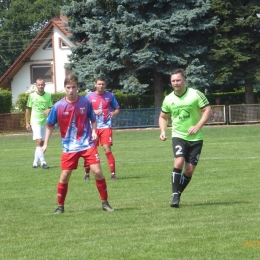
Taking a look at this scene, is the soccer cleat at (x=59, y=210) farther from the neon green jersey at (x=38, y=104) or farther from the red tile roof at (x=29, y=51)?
the red tile roof at (x=29, y=51)

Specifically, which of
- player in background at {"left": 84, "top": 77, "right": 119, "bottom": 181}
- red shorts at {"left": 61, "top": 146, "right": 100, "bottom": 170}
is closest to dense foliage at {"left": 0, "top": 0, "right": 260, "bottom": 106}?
player in background at {"left": 84, "top": 77, "right": 119, "bottom": 181}

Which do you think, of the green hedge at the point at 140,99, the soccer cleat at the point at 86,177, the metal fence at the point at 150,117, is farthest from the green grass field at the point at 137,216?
the green hedge at the point at 140,99

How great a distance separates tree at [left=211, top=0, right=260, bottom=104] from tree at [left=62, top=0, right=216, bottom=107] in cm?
87

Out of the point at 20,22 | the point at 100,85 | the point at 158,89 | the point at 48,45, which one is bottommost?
the point at 100,85

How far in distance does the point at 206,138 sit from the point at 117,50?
13.1 meters

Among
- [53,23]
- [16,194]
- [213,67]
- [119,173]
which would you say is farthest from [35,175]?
[53,23]

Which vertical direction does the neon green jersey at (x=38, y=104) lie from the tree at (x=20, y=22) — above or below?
below

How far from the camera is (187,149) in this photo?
10.7 m

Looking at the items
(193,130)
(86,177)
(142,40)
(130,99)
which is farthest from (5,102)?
(193,130)

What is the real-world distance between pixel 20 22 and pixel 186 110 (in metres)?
90.3

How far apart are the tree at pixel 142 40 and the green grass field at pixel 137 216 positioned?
22380 millimetres

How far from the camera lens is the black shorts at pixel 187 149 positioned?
1061 centimetres

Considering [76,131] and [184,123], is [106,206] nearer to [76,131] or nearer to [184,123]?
[76,131]

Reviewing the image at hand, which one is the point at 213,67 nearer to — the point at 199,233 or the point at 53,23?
the point at 53,23
